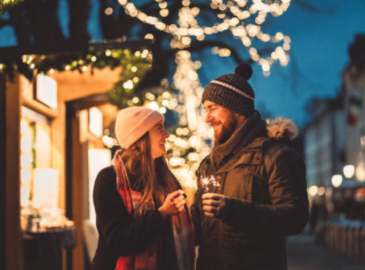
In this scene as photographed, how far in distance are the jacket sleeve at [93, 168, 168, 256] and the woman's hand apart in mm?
43

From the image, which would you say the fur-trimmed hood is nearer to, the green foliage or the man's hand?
the man's hand

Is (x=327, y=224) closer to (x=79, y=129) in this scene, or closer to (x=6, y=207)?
(x=79, y=129)

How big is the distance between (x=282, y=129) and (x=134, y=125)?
0.92 meters

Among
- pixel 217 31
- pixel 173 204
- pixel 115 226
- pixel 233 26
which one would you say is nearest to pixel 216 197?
pixel 173 204

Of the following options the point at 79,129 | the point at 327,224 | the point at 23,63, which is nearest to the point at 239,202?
the point at 23,63

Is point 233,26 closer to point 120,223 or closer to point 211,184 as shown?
point 211,184

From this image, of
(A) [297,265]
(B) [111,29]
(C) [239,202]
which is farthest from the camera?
(A) [297,265]

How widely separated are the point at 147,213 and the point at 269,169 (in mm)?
766

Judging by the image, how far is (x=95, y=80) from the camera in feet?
28.0

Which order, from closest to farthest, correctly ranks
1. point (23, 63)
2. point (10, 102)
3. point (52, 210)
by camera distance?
point (23, 63), point (10, 102), point (52, 210)

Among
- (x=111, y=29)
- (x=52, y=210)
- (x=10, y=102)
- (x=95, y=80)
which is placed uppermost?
(x=111, y=29)

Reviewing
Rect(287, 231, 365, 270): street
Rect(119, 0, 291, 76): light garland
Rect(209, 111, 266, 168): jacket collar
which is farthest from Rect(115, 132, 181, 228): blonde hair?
Rect(287, 231, 365, 270): street

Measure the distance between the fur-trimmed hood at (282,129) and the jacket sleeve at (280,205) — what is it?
0.42 ft

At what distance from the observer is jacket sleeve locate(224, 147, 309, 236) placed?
3.20 metres
